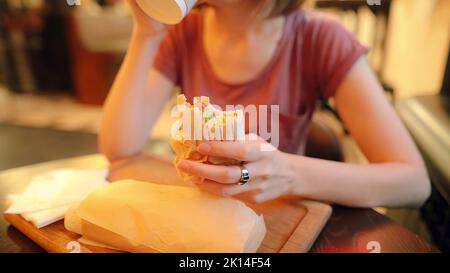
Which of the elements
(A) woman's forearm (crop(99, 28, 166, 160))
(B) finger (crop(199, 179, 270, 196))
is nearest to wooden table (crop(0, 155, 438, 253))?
(B) finger (crop(199, 179, 270, 196))

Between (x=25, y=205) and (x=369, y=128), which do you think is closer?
(x=25, y=205)

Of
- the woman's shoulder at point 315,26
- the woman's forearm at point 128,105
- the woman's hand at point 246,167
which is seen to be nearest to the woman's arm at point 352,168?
the woman's hand at point 246,167

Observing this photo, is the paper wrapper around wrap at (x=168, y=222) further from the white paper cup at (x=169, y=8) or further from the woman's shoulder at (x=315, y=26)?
the woman's shoulder at (x=315, y=26)

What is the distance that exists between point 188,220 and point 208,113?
0.14m

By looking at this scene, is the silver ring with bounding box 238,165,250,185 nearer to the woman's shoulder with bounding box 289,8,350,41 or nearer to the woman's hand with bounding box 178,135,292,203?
the woman's hand with bounding box 178,135,292,203

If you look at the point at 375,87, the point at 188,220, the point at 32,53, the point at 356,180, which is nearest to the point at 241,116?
the point at 188,220

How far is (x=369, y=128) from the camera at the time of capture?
67 cm

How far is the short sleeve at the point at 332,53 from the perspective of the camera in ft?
2.37

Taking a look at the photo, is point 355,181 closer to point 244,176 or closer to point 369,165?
point 369,165

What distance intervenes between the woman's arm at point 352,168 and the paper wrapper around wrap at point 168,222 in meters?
0.03

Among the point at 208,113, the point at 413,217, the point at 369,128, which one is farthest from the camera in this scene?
the point at 413,217

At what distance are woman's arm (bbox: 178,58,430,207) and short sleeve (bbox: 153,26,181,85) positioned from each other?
38 cm

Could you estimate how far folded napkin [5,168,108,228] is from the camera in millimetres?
529
